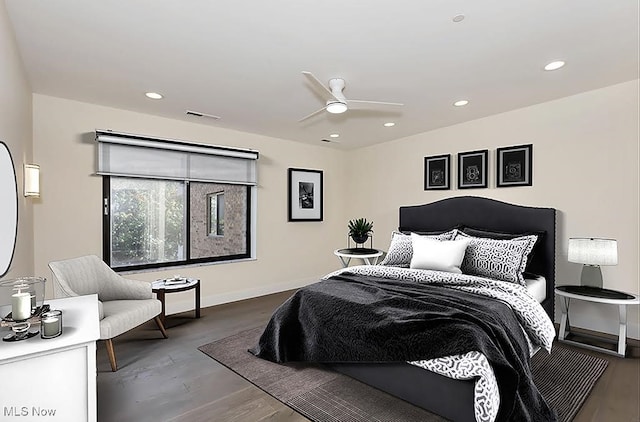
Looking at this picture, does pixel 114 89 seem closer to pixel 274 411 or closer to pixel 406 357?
pixel 274 411

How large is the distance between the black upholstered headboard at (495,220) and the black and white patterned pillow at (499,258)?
0.34 meters

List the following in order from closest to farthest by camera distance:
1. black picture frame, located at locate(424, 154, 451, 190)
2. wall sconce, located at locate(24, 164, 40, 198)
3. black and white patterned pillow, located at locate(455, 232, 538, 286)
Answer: wall sconce, located at locate(24, 164, 40, 198)
black and white patterned pillow, located at locate(455, 232, 538, 286)
black picture frame, located at locate(424, 154, 451, 190)

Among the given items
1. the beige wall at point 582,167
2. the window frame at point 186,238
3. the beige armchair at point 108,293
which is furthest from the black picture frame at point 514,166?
the beige armchair at point 108,293

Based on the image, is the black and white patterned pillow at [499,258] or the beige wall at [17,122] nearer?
the beige wall at [17,122]

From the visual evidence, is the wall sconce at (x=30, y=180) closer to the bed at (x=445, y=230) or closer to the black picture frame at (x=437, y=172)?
the bed at (x=445, y=230)

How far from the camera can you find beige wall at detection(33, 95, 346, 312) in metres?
3.40

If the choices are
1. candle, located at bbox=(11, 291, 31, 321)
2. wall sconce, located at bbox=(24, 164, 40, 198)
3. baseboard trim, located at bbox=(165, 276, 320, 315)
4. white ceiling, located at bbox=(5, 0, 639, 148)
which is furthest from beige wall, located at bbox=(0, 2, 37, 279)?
baseboard trim, located at bbox=(165, 276, 320, 315)

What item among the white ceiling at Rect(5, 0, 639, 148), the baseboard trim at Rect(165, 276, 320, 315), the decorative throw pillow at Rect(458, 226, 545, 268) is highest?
the white ceiling at Rect(5, 0, 639, 148)

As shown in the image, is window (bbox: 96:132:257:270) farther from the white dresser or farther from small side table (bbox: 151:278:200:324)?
the white dresser

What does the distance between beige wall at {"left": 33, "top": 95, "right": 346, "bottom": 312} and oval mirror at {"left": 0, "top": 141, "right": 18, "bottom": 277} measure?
1.54 meters

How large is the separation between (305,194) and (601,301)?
12.9ft

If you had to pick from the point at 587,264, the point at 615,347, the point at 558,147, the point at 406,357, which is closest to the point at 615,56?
the point at 558,147

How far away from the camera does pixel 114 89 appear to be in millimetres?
3197

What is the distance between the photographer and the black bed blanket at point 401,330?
1.89m
